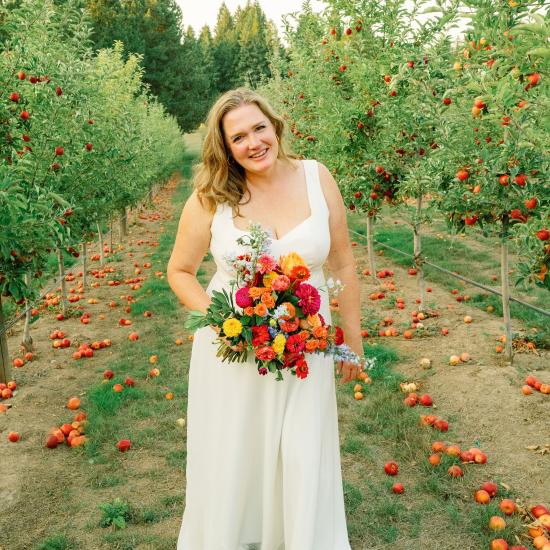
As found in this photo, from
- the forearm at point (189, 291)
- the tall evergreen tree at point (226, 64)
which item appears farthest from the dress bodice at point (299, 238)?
the tall evergreen tree at point (226, 64)

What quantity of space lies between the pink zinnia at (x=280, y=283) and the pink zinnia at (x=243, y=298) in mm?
99

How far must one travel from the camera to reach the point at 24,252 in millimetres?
4469

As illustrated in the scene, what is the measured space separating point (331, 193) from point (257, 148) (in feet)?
1.41

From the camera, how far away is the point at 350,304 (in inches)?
107

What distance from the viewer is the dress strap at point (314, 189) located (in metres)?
2.52

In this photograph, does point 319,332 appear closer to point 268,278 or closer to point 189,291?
point 268,278

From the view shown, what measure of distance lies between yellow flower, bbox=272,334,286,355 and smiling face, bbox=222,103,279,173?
734 millimetres

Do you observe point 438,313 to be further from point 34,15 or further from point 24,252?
point 34,15

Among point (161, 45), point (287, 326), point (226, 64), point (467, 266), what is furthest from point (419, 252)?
point (226, 64)

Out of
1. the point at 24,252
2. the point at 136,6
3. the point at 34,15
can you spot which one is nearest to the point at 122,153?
the point at 34,15

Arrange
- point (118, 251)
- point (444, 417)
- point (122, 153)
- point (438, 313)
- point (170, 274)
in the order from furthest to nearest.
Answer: point (118, 251) → point (122, 153) → point (438, 313) → point (444, 417) → point (170, 274)

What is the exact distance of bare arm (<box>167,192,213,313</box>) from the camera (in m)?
2.48

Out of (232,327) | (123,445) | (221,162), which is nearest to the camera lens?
(232,327)

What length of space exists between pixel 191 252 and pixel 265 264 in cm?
52
